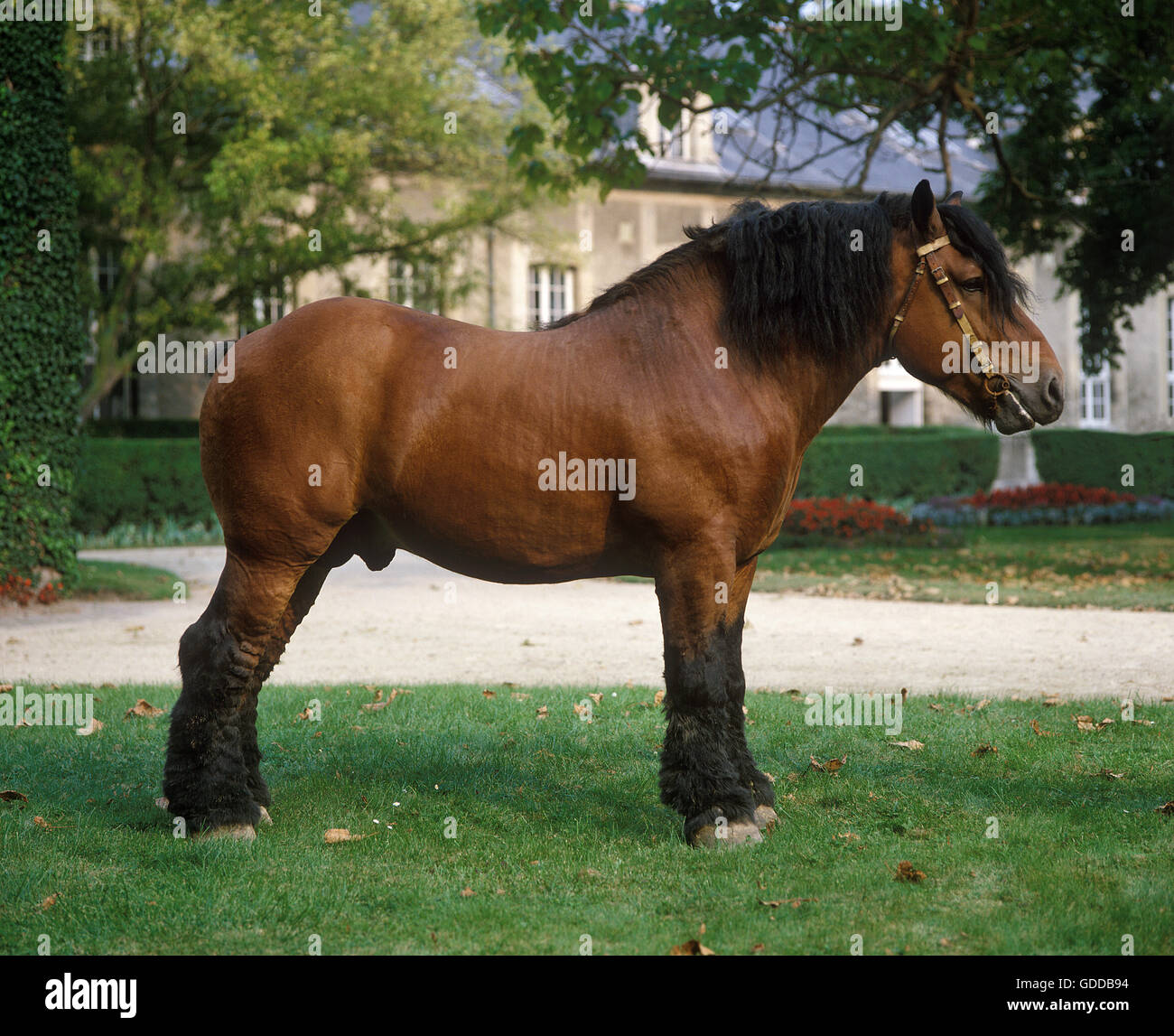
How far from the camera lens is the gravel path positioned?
26.9 feet

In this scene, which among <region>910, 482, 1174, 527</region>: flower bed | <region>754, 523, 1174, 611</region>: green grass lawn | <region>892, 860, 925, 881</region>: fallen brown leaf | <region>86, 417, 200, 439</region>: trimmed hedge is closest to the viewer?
<region>892, 860, 925, 881</region>: fallen brown leaf

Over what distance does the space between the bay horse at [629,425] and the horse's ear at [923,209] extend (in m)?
0.01

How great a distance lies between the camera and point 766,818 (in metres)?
4.67

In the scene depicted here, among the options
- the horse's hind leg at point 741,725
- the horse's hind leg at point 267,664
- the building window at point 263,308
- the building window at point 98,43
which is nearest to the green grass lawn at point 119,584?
the building window at point 263,308

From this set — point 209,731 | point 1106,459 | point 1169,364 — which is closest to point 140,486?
point 209,731

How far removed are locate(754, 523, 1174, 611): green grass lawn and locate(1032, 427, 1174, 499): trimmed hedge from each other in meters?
5.34

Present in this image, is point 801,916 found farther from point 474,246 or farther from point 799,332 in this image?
point 474,246

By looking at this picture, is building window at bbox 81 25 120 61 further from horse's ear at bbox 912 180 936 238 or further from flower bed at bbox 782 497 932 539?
horse's ear at bbox 912 180 936 238

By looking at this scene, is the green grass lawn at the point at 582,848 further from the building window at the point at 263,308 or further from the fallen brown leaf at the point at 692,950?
the building window at the point at 263,308

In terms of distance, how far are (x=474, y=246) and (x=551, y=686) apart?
20208 mm

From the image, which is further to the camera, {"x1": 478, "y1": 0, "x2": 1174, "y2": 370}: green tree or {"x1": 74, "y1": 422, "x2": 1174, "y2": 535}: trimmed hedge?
{"x1": 74, "y1": 422, "x2": 1174, "y2": 535}: trimmed hedge

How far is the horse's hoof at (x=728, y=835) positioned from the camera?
4.33m

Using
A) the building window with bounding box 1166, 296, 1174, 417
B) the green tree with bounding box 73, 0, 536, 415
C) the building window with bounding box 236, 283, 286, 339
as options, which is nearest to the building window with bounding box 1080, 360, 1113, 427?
the building window with bounding box 1166, 296, 1174, 417
